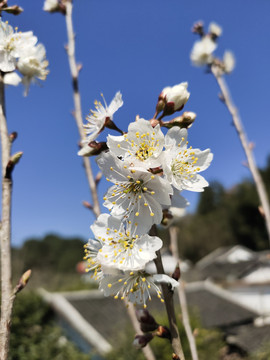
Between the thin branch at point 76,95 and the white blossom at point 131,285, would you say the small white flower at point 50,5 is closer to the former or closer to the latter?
the thin branch at point 76,95

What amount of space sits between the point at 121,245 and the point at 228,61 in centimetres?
232

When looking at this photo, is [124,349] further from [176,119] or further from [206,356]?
[176,119]

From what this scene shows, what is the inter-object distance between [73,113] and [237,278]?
9834 millimetres

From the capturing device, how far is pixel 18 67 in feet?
4.09

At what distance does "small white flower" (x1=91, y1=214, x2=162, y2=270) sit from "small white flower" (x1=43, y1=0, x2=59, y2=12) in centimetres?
161

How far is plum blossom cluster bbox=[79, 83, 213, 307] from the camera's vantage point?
84cm

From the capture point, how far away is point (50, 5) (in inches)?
78.0

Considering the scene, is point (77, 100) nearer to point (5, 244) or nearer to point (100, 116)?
→ point (100, 116)

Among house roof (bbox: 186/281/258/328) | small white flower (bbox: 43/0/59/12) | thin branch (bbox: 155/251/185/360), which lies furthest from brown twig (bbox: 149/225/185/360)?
house roof (bbox: 186/281/258/328)

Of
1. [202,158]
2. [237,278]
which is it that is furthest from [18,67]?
[237,278]

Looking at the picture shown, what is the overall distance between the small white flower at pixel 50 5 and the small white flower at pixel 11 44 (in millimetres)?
851

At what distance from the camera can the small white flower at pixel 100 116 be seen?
1014mm

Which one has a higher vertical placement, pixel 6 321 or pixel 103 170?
pixel 103 170

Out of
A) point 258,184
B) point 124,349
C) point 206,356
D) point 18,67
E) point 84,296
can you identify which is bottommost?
point 206,356
